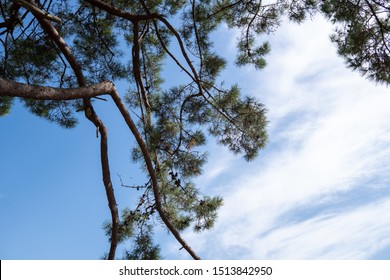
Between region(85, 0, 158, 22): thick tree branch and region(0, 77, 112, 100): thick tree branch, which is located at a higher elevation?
region(85, 0, 158, 22): thick tree branch

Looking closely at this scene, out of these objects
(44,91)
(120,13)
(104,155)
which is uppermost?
(120,13)

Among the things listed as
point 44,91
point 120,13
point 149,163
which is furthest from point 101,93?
point 120,13

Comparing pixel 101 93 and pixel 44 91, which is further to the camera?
pixel 101 93

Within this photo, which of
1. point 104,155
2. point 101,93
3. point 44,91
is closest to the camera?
point 44,91

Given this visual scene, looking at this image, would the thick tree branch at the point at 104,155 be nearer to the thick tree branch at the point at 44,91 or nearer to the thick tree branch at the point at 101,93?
the thick tree branch at the point at 101,93

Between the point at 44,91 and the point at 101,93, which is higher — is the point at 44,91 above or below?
below

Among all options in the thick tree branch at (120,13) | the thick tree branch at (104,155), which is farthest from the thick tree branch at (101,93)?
the thick tree branch at (120,13)

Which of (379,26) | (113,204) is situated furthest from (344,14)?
(113,204)

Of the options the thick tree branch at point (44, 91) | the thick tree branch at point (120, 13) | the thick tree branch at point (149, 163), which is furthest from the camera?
the thick tree branch at point (120, 13)

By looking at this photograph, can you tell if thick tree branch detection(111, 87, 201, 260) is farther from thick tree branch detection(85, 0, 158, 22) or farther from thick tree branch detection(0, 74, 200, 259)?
thick tree branch detection(85, 0, 158, 22)

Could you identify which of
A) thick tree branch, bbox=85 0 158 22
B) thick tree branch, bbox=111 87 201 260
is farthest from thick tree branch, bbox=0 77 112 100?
thick tree branch, bbox=85 0 158 22

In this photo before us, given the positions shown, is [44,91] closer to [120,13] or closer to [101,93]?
[101,93]

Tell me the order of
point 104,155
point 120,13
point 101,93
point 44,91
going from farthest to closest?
1. point 120,13
2. point 104,155
3. point 101,93
4. point 44,91

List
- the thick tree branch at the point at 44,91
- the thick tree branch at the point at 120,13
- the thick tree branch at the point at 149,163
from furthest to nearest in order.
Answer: the thick tree branch at the point at 120,13 → the thick tree branch at the point at 149,163 → the thick tree branch at the point at 44,91
